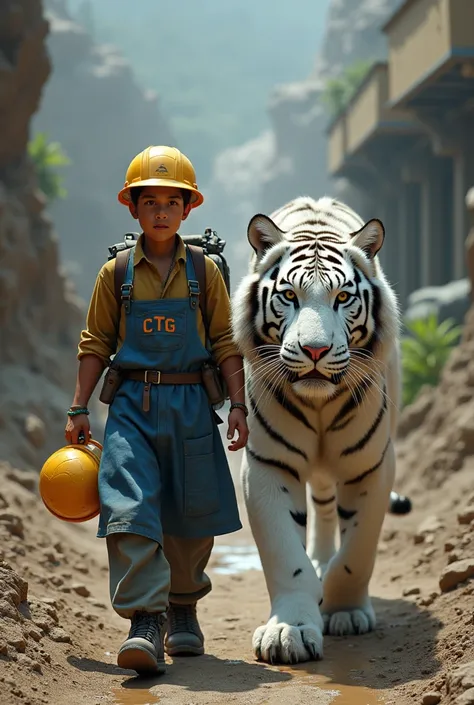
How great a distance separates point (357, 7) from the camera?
197 feet

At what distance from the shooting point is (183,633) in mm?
4055

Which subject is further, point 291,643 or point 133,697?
point 291,643

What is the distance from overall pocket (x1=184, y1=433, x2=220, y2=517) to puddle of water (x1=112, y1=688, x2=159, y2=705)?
688 millimetres

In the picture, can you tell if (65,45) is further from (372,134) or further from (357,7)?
(372,134)

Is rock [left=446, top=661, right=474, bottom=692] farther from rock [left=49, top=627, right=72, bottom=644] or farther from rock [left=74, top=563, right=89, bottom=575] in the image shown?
rock [left=74, top=563, right=89, bottom=575]

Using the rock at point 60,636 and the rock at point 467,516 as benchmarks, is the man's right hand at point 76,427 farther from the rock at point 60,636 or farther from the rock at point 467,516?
the rock at point 467,516

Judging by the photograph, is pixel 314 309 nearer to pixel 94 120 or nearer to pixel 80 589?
pixel 80 589

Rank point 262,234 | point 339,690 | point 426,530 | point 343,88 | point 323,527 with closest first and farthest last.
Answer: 1. point 339,690
2. point 262,234
3. point 323,527
4. point 426,530
5. point 343,88

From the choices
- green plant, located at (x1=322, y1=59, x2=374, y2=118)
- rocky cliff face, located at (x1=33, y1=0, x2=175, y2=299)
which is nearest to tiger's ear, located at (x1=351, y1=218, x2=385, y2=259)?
green plant, located at (x1=322, y1=59, x2=374, y2=118)

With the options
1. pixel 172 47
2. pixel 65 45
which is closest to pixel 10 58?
pixel 65 45

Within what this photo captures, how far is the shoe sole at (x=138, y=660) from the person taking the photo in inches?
135

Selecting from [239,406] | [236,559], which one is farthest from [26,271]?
[239,406]

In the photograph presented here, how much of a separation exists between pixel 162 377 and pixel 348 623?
1424 millimetres

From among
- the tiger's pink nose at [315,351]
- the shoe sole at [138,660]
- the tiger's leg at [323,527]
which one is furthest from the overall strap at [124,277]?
the tiger's leg at [323,527]
